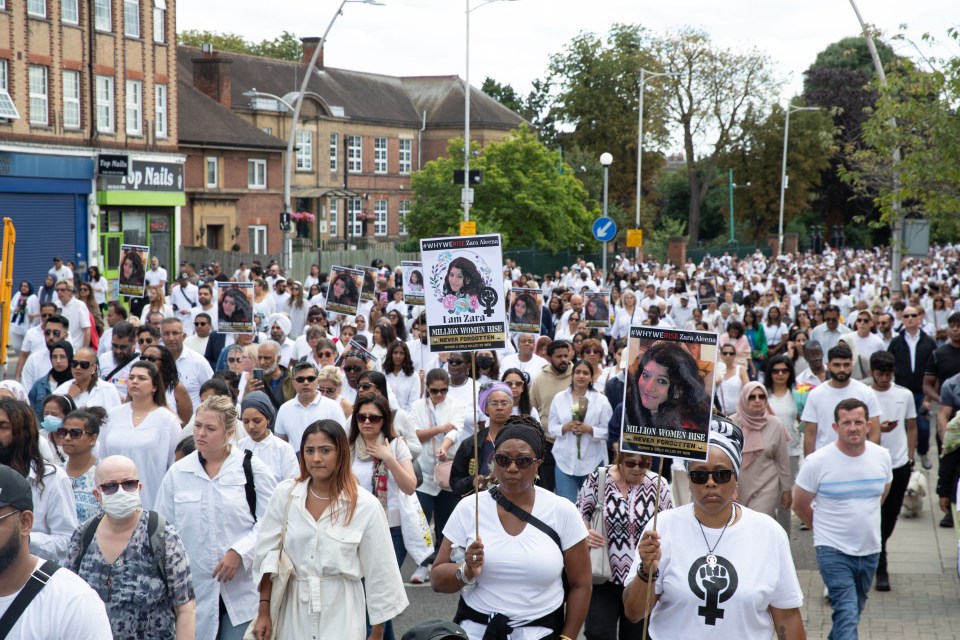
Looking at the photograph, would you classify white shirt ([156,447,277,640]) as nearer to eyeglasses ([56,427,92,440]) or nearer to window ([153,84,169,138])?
eyeglasses ([56,427,92,440])

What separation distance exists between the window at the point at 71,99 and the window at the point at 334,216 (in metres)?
28.7

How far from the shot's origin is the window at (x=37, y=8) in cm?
3491

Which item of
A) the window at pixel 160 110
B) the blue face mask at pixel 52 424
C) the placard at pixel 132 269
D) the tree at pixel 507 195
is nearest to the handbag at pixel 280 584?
the blue face mask at pixel 52 424

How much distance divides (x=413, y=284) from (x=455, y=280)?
1185 cm

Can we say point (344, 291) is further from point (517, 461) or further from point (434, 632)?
point (434, 632)

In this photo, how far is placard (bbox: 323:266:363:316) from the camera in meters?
16.8

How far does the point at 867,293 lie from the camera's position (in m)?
29.0

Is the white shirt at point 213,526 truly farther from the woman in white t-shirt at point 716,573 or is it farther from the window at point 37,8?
the window at point 37,8

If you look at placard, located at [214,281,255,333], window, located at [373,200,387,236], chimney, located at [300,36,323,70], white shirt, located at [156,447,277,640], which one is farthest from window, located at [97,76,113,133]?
white shirt, located at [156,447,277,640]

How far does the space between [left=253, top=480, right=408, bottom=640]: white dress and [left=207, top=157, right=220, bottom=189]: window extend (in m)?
46.9

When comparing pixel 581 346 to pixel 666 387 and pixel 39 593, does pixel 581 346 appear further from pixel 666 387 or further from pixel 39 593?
pixel 39 593

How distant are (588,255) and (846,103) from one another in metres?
36.5

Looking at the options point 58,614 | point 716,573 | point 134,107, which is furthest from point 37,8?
point 58,614

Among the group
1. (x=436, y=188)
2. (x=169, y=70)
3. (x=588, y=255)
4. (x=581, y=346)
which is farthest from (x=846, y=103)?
(x=581, y=346)
